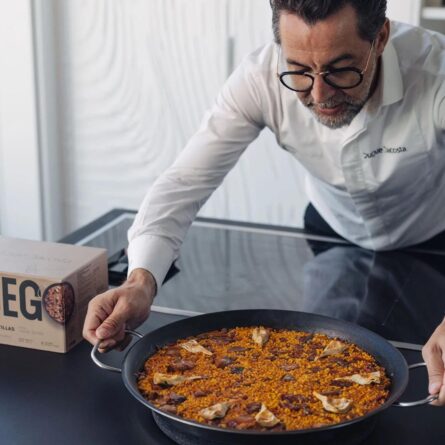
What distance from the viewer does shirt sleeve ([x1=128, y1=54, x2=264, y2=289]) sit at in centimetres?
168

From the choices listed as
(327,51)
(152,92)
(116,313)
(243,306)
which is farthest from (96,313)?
(152,92)

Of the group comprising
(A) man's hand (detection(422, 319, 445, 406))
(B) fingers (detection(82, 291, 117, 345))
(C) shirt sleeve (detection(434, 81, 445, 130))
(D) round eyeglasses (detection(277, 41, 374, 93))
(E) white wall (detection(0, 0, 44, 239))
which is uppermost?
(D) round eyeglasses (detection(277, 41, 374, 93))

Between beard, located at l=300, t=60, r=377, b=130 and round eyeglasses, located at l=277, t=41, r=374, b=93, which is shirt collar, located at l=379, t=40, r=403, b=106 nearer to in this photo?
beard, located at l=300, t=60, r=377, b=130

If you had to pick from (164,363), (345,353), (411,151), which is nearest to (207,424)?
(164,363)

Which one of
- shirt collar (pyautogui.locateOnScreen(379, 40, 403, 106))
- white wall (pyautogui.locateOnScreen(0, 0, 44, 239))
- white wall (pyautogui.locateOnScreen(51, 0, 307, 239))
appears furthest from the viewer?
white wall (pyautogui.locateOnScreen(0, 0, 44, 239))

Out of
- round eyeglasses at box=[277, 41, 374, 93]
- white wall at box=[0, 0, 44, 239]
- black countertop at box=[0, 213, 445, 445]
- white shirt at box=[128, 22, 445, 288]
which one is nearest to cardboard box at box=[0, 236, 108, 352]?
black countertop at box=[0, 213, 445, 445]

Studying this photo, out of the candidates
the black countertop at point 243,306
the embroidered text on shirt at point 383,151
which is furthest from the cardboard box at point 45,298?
the embroidered text on shirt at point 383,151

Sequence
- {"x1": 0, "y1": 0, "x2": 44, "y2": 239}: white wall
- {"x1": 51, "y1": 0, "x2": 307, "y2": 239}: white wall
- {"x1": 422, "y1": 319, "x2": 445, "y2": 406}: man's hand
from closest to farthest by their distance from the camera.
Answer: {"x1": 422, "y1": 319, "x2": 445, "y2": 406}: man's hand
{"x1": 51, "y1": 0, "x2": 307, "y2": 239}: white wall
{"x1": 0, "y1": 0, "x2": 44, "y2": 239}: white wall

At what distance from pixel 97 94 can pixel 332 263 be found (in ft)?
5.85

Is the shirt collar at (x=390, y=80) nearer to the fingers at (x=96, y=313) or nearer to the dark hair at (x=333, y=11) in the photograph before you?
the dark hair at (x=333, y=11)

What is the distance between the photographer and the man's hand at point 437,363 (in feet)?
3.77

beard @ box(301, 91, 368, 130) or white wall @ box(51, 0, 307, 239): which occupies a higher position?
beard @ box(301, 91, 368, 130)

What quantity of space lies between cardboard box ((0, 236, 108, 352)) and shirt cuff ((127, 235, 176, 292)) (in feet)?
0.40

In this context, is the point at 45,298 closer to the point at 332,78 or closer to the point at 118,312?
the point at 118,312
